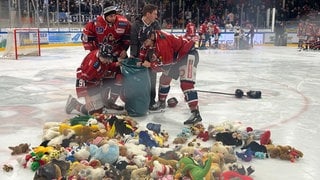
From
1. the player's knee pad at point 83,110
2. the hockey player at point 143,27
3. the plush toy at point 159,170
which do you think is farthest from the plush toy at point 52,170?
the hockey player at point 143,27

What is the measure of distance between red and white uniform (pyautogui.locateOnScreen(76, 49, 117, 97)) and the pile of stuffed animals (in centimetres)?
59

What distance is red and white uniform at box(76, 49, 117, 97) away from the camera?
4.21m

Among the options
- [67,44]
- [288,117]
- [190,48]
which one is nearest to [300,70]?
[288,117]

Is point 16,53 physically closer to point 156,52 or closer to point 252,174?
point 156,52

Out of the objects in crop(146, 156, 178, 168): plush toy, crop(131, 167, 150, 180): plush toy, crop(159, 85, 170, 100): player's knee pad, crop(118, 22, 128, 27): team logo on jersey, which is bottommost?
crop(131, 167, 150, 180): plush toy

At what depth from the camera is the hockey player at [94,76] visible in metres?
4.20

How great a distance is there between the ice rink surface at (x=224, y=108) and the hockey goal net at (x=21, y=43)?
250cm

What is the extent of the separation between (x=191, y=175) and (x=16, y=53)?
9.50 meters

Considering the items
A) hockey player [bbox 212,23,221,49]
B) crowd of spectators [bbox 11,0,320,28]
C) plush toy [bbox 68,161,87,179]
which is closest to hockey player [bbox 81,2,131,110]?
plush toy [bbox 68,161,87,179]

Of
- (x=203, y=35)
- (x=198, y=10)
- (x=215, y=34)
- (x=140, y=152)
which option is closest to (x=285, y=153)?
(x=140, y=152)

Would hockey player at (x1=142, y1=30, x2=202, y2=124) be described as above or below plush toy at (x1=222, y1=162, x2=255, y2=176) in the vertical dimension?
above

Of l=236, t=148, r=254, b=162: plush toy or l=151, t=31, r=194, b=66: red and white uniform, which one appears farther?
l=151, t=31, r=194, b=66: red and white uniform

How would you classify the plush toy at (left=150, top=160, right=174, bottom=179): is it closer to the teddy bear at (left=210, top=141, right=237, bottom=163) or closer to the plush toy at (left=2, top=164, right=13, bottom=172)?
the teddy bear at (left=210, top=141, right=237, bottom=163)

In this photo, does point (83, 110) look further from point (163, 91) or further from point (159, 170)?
point (159, 170)
